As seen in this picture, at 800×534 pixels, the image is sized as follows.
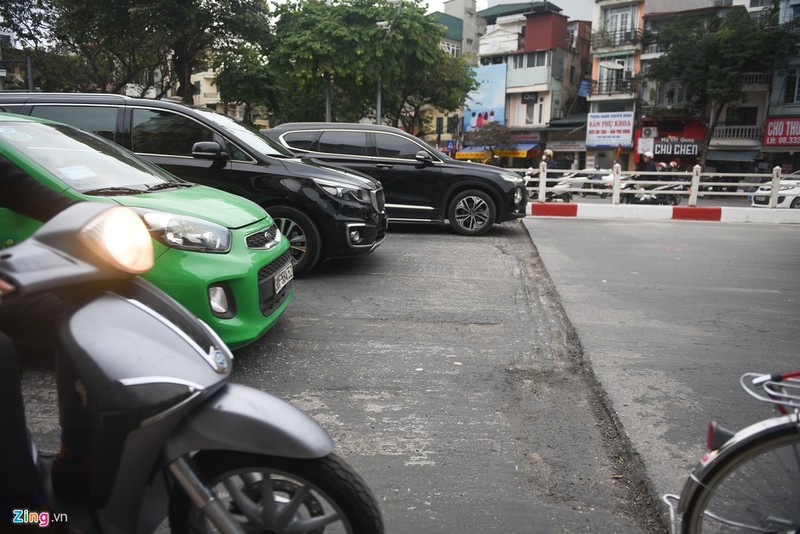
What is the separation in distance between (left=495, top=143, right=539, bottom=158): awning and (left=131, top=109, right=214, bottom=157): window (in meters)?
42.1

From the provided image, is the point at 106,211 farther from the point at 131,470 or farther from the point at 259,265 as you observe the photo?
the point at 259,265

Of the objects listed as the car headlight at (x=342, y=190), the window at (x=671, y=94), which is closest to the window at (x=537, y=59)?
the window at (x=671, y=94)

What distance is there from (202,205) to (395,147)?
19.6 ft

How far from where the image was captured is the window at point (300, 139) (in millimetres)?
9539

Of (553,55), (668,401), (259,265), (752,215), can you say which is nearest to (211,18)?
(752,215)

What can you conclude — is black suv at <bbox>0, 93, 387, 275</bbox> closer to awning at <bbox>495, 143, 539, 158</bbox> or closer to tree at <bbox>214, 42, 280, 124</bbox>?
tree at <bbox>214, 42, 280, 124</bbox>

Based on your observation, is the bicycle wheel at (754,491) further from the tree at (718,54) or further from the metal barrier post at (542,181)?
the tree at (718,54)

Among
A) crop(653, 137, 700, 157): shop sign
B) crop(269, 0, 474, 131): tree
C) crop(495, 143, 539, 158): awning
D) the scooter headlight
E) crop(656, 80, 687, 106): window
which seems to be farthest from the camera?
crop(495, 143, 539, 158): awning

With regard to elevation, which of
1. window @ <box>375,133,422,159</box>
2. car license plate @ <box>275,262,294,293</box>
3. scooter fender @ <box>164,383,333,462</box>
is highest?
window @ <box>375,133,422,159</box>

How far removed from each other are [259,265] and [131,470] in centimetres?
230

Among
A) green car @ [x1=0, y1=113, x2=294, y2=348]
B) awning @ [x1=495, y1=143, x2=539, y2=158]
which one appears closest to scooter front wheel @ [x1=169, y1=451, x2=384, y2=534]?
green car @ [x1=0, y1=113, x2=294, y2=348]

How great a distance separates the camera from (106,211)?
5.41 feet

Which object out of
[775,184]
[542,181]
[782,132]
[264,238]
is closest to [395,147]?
[542,181]

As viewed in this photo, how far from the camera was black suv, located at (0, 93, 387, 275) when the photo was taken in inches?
241
